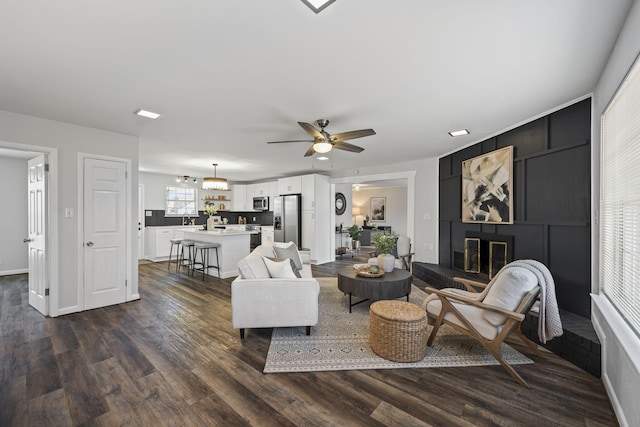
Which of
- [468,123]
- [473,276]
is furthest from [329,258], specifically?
[468,123]

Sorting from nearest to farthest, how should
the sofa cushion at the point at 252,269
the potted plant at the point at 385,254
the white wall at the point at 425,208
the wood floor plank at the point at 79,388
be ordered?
1. the wood floor plank at the point at 79,388
2. the sofa cushion at the point at 252,269
3. the potted plant at the point at 385,254
4. the white wall at the point at 425,208

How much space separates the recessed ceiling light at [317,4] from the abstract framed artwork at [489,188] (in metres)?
3.25

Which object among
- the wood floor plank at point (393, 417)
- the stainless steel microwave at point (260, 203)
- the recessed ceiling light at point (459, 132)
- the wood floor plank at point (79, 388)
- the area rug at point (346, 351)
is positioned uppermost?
the recessed ceiling light at point (459, 132)

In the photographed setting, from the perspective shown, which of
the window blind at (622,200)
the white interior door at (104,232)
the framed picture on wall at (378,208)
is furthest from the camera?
the framed picture on wall at (378,208)

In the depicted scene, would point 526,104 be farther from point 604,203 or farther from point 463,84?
point 604,203

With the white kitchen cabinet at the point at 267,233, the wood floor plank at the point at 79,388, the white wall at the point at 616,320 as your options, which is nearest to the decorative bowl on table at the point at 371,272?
the white wall at the point at 616,320

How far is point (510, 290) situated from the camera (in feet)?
7.41

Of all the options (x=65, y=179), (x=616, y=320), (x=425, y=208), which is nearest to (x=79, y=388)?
(x=65, y=179)

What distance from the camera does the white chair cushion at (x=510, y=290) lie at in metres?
2.23

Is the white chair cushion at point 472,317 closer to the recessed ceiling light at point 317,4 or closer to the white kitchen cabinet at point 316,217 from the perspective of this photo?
the recessed ceiling light at point 317,4

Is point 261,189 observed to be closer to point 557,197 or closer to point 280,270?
point 280,270

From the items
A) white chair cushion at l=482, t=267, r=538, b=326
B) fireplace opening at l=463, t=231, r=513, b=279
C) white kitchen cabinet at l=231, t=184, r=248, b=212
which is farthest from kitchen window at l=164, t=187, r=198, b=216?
white chair cushion at l=482, t=267, r=538, b=326

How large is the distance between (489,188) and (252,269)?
140 inches

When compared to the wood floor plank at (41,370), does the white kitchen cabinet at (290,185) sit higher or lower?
higher
